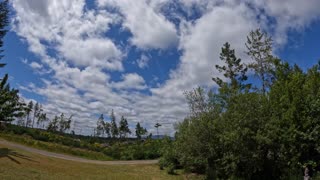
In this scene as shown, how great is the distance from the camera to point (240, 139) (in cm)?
2219

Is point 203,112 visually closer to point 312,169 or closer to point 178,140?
point 178,140

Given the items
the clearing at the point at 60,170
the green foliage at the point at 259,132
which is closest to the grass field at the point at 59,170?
the clearing at the point at 60,170

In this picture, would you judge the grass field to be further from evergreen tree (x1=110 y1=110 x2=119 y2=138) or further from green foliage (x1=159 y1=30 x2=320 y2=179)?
evergreen tree (x1=110 y1=110 x2=119 y2=138)

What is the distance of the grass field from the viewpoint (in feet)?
74.7

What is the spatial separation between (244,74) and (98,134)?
6302 cm

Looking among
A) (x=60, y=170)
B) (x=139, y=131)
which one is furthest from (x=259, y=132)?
(x=139, y=131)

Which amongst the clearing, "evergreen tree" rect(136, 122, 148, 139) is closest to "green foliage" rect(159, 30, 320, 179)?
the clearing

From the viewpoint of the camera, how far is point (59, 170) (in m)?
26.7

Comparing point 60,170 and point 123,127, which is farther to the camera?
point 123,127

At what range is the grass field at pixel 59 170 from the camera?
22.8 m

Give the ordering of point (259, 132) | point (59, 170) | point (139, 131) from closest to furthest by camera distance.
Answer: point (259, 132) < point (59, 170) < point (139, 131)

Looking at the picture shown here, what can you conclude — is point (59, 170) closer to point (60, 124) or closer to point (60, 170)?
point (60, 170)

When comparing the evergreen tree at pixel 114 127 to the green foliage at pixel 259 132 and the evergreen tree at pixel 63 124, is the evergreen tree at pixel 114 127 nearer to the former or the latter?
the evergreen tree at pixel 63 124

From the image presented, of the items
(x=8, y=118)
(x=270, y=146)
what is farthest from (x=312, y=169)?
(x=8, y=118)
